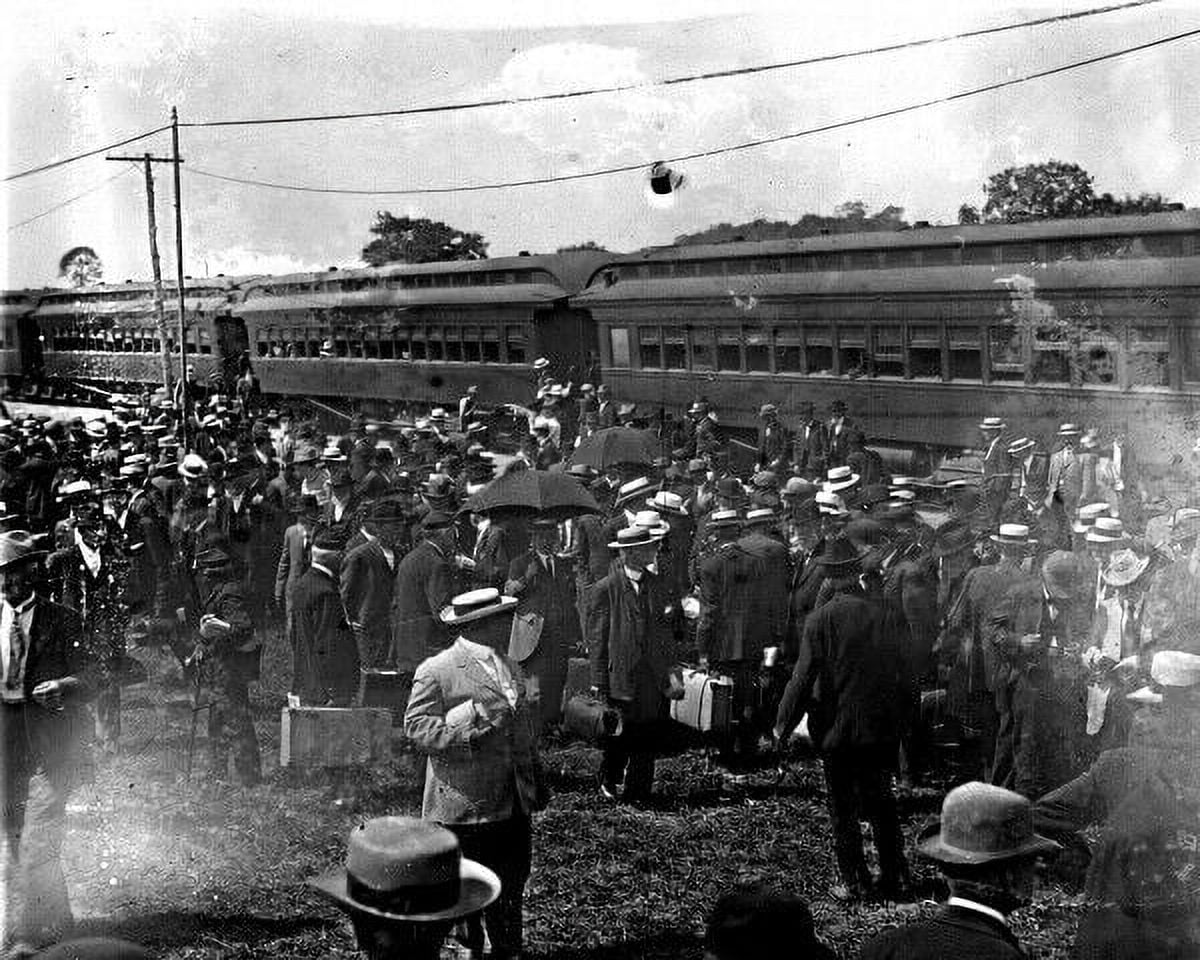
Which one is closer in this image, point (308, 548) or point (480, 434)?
point (308, 548)

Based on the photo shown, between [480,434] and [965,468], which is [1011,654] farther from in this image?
[480,434]

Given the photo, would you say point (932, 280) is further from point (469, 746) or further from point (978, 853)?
point (978, 853)

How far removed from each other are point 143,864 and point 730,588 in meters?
3.60

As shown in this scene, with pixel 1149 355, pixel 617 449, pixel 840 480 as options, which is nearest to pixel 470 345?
pixel 617 449

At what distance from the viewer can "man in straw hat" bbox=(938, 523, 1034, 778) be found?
6504 millimetres

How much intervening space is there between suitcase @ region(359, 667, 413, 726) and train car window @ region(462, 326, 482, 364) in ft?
58.3

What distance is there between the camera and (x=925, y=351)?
53.6 ft

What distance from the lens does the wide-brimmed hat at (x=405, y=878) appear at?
297 centimetres

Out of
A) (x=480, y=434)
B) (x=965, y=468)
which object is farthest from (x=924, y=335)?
(x=480, y=434)

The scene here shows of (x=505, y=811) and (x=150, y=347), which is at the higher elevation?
(x=150, y=347)

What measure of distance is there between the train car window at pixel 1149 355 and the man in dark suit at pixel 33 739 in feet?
37.1

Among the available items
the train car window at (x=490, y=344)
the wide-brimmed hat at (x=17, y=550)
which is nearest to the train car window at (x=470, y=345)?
the train car window at (x=490, y=344)

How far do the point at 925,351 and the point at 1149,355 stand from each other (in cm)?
331

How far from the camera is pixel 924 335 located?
16.3 metres
